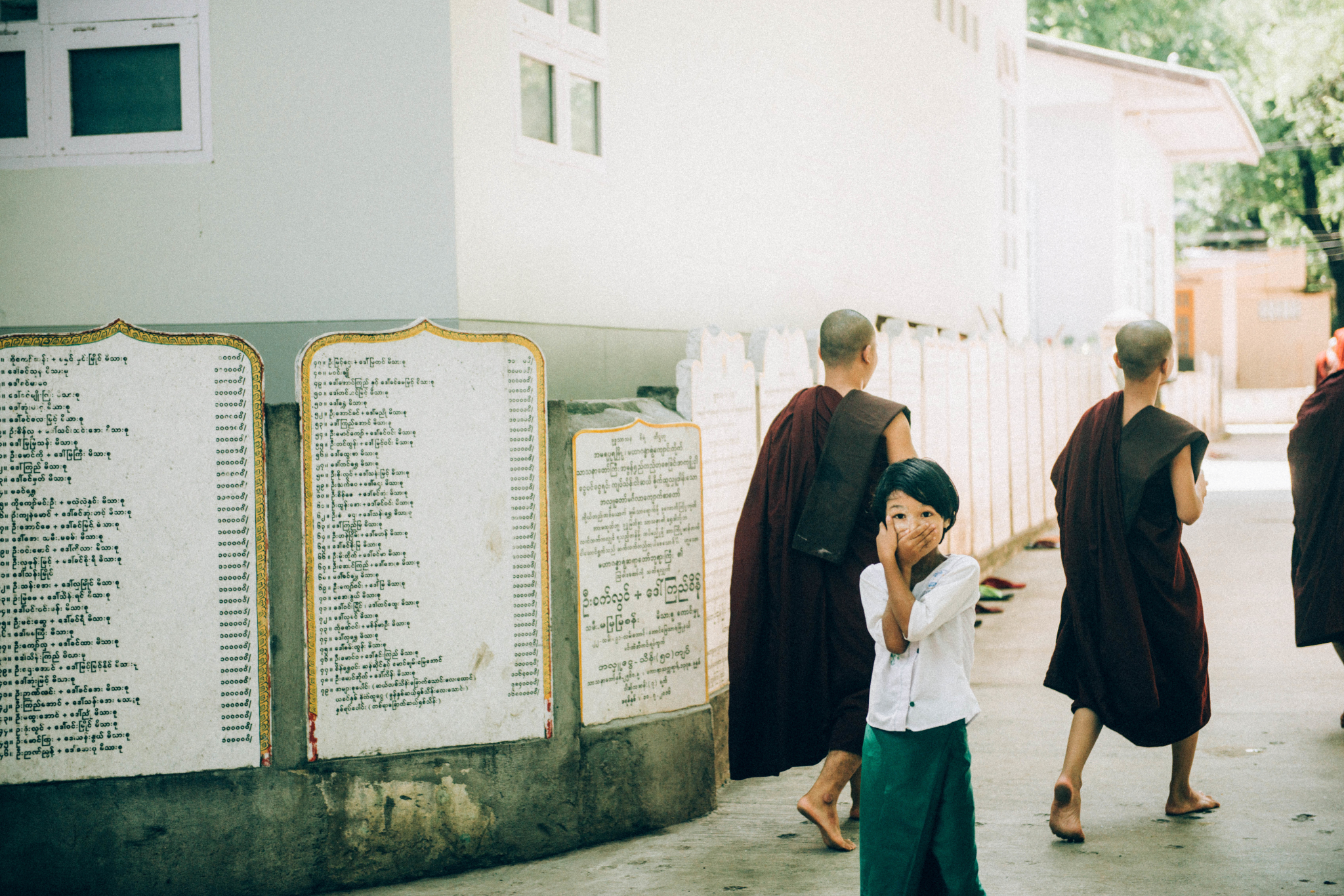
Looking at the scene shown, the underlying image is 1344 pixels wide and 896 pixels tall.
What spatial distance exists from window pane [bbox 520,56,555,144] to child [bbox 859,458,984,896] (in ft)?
11.0

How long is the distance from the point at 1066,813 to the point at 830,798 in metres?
0.81

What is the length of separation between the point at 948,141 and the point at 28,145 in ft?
31.2

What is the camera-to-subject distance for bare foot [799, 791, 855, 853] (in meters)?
4.37

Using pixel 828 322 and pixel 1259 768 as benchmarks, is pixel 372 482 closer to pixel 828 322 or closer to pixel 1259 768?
pixel 828 322

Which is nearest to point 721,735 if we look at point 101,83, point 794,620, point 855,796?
point 855,796

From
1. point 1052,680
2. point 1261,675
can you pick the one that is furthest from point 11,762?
point 1261,675

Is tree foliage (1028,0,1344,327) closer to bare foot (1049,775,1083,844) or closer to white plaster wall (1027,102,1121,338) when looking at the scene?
white plaster wall (1027,102,1121,338)

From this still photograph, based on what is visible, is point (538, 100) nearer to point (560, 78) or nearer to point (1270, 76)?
point (560, 78)

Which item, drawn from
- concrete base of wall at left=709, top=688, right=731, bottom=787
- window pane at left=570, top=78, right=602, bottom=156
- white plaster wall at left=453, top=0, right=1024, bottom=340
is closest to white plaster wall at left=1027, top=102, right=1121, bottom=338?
white plaster wall at left=453, top=0, right=1024, bottom=340

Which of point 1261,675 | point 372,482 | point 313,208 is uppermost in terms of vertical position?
point 313,208

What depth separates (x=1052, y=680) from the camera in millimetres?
4781

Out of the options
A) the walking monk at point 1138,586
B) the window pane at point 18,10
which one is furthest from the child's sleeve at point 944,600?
the window pane at point 18,10

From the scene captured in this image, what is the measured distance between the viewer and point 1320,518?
229 inches

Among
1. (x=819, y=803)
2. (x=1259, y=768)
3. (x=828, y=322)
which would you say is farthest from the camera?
(x=1259, y=768)
